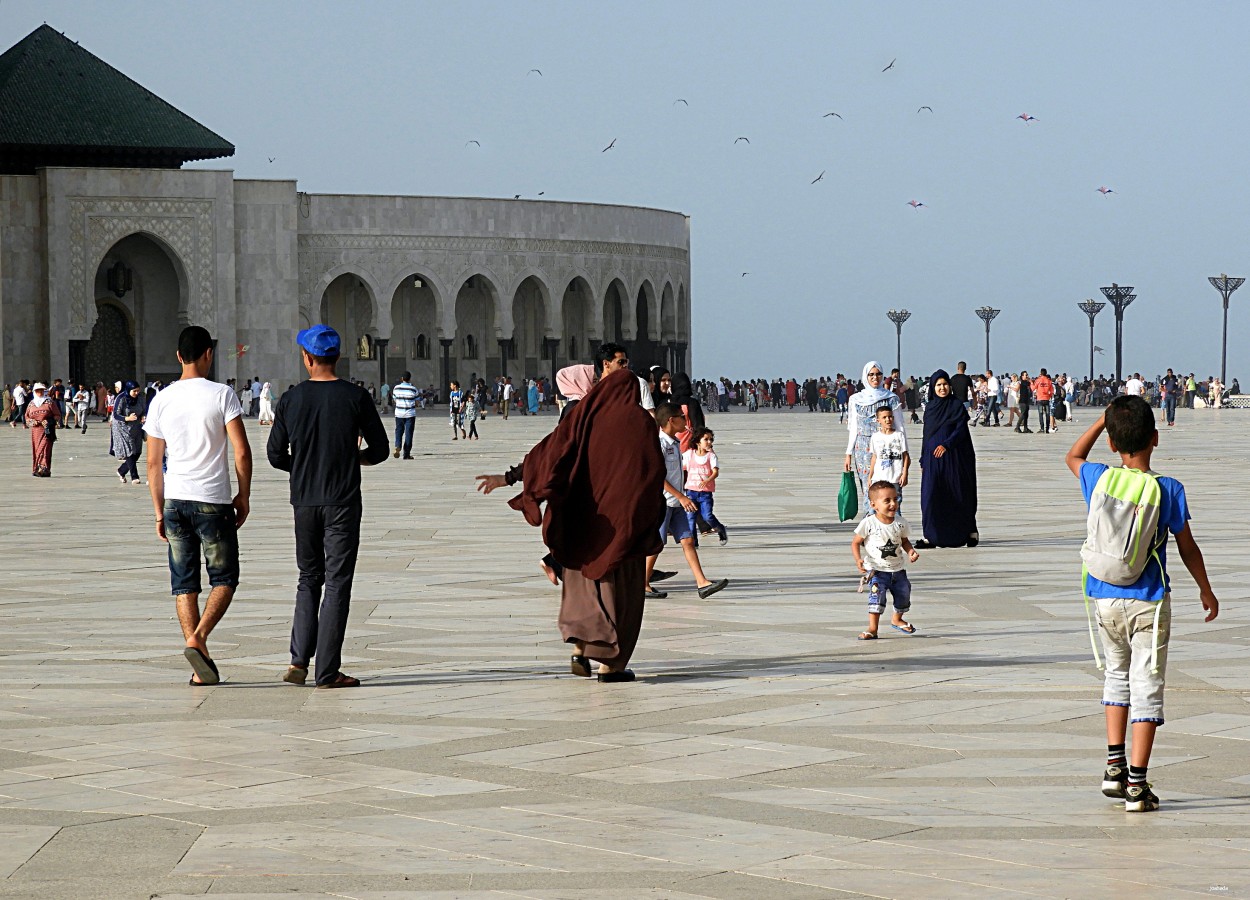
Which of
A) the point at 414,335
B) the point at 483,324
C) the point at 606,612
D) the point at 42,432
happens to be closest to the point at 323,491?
the point at 606,612

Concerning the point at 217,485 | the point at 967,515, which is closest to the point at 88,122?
the point at 967,515

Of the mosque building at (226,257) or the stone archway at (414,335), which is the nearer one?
the mosque building at (226,257)

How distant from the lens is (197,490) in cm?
783

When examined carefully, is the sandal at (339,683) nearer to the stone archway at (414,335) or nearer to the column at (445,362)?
the column at (445,362)

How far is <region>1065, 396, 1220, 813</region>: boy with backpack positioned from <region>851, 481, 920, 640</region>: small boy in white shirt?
3.42 meters

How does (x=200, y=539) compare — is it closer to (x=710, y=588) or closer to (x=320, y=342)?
(x=320, y=342)

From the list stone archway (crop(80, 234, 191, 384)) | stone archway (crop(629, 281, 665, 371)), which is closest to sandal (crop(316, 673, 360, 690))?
stone archway (crop(80, 234, 191, 384))

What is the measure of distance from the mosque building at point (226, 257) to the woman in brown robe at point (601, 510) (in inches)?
1749

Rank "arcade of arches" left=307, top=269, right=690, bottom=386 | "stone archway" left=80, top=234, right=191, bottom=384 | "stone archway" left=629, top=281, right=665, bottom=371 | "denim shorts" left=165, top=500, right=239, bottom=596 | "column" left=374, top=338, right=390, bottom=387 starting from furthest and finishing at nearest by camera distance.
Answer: "stone archway" left=629, top=281, right=665, bottom=371
"arcade of arches" left=307, top=269, right=690, bottom=386
"column" left=374, top=338, right=390, bottom=387
"stone archway" left=80, top=234, right=191, bottom=384
"denim shorts" left=165, top=500, right=239, bottom=596

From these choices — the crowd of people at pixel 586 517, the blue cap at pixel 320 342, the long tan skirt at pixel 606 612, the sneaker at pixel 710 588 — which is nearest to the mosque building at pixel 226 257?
the crowd of people at pixel 586 517

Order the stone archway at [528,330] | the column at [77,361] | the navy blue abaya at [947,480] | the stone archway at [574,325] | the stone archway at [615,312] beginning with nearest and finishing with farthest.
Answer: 1. the navy blue abaya at [947,480]
2. the column at [77,361]
3. the stone archway at [528,330]
4. the stone archway at [615,312]
5. the stone archway at [574,325]

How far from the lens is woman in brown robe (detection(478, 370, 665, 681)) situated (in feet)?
26.1

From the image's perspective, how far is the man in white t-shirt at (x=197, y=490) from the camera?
25.6 feet

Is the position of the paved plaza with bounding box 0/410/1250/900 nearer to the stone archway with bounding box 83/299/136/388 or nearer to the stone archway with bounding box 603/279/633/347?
the stone archway with bounding box 83/299/136/388
